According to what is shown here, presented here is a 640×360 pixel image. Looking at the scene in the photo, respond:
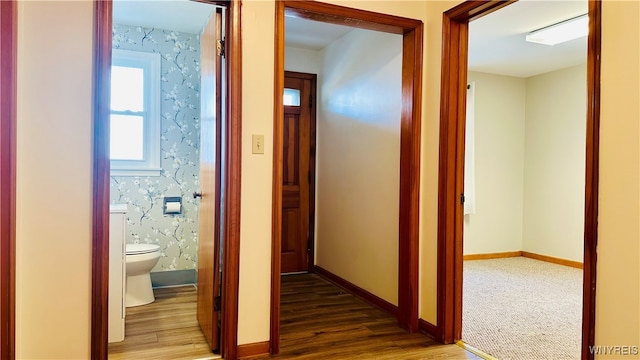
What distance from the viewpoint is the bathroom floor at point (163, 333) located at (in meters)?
2.32

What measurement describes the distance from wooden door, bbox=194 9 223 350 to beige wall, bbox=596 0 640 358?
178 centimetres

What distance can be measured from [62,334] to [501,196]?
4.78 metres

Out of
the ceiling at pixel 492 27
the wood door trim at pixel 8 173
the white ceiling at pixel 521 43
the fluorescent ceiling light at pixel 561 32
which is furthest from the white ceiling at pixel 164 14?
the fluorescent ceiling light at pixel 561 32

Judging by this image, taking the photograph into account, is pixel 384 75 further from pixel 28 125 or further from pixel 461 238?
pixel 28 125

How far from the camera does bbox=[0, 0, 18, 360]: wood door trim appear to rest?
1.68m

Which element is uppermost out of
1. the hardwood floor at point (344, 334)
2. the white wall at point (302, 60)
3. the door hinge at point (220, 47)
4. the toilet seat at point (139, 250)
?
the white wall at point (302, 60)

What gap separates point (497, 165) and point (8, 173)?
16.1ft

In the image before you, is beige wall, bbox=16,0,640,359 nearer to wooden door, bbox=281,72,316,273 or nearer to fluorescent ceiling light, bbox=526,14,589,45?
fluorescent ceiling light, bbox=526,14,589,45

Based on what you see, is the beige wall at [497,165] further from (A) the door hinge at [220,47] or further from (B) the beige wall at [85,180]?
(A) the door hinge at [220,47]

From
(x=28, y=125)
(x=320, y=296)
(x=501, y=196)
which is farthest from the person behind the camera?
(x=501, y=196)

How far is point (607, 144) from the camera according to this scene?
165cm

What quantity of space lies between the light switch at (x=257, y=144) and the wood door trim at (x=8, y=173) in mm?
1053

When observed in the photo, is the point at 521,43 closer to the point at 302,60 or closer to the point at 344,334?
the point at 302,60

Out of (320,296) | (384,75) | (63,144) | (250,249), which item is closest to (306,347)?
(250,249)
